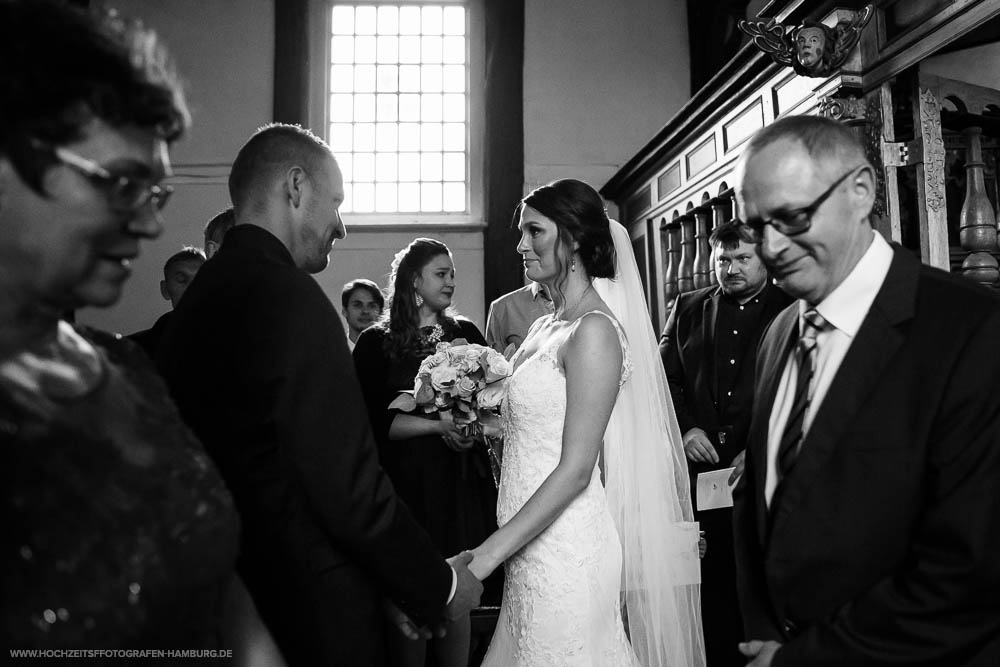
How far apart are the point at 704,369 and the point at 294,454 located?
9.09ft

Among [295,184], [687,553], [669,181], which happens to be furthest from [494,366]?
[669,181]

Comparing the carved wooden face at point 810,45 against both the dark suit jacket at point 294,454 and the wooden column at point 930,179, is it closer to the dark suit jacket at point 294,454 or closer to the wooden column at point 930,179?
the wooden column at point 930,179

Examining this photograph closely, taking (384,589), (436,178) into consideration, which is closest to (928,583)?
(384,589)

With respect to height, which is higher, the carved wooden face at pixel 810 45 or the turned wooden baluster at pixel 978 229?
the carved wooden face at pixel 810 45

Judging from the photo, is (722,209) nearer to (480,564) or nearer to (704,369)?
(704,369)

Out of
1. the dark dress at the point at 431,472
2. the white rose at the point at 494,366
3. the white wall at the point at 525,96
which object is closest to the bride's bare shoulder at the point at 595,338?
the white rose at the point at 494,366

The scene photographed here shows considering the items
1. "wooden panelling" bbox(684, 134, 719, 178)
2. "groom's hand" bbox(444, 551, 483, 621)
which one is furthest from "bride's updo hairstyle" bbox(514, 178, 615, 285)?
"wooden panelling" bbox(684, 134, 719, 178)

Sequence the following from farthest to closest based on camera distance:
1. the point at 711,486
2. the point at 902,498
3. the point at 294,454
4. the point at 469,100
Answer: the point at 469,100, the point at 711,486, the point at 294,454, the point at 902,498

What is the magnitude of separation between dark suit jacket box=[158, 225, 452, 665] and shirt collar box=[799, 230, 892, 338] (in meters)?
1.03

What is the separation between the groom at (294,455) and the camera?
6.21 feet

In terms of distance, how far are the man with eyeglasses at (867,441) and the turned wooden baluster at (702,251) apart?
5.02 meters

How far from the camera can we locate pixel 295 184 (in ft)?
7.11

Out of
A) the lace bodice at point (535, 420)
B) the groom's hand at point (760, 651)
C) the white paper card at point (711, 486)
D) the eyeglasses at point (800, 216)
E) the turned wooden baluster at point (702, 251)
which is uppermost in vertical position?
the turned wooden baluster at point (702, 251)

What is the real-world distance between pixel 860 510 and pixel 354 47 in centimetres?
971
